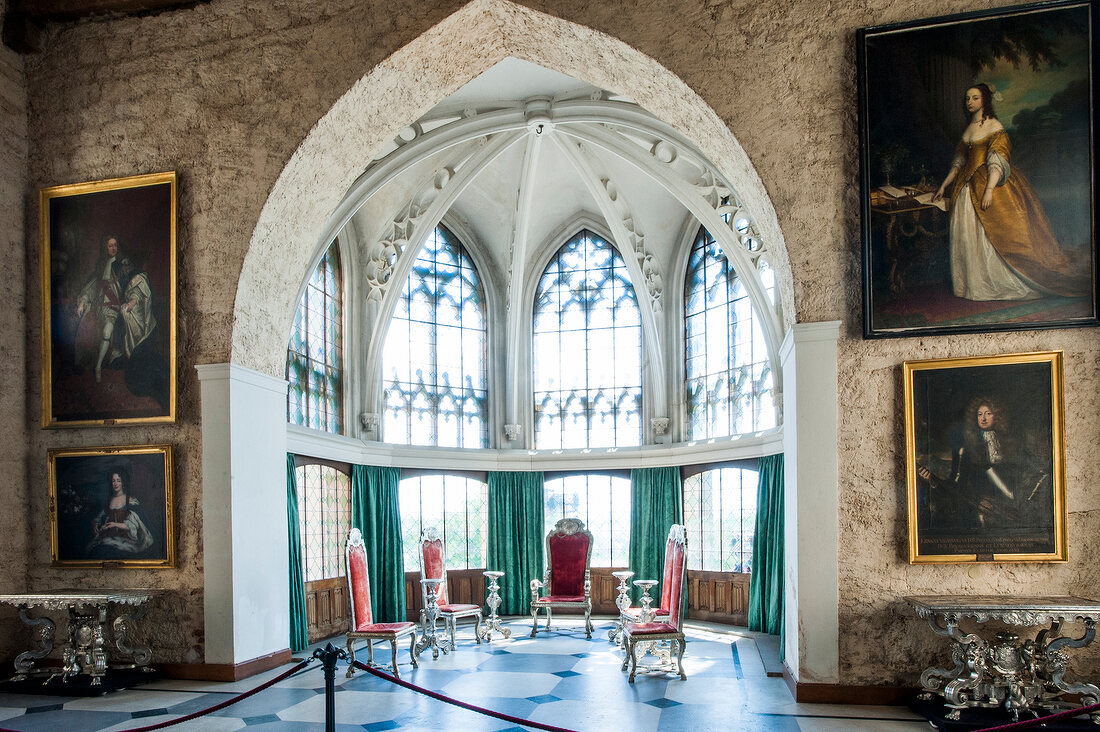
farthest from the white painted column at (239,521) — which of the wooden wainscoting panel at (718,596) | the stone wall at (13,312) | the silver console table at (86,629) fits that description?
the wooden wainscoting panel at (718,596)

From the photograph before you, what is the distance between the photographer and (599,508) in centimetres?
1352

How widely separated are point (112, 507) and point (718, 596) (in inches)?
309

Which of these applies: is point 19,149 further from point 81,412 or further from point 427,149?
point 427,149

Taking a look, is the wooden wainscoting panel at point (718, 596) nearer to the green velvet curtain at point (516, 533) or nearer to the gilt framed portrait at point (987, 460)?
the green velvet curtain at point (516, 533)

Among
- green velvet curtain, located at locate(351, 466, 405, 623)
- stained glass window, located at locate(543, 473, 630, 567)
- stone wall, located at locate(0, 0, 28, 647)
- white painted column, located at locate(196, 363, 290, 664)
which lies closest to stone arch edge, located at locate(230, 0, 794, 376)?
white painted column, located at locate(196, 363, 290, 664)

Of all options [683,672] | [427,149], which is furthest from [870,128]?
[427,149]

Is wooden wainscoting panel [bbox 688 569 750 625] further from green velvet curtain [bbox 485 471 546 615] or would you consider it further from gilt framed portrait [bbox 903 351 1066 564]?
gilt framed portrait [bbox 903 351 1066 564]

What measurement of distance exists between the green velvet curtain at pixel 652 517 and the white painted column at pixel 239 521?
5.90 meters

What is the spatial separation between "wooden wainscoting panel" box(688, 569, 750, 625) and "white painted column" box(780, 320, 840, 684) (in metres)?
5.17

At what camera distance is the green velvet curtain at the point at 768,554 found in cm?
1060

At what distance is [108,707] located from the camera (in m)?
6.74

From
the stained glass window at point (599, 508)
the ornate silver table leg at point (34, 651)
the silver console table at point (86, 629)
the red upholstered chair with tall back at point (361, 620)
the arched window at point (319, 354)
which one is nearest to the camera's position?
the silver console table at point (86, 629)

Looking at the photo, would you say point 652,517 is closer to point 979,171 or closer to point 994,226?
point 994,226

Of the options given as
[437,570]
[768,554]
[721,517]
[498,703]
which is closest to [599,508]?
[721,517]
